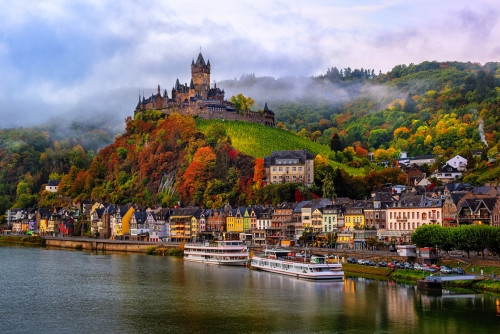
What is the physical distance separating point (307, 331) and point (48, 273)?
38.6 metres

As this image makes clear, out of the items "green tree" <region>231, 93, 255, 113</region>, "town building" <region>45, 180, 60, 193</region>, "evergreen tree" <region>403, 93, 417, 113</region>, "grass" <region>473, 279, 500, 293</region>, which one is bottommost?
"grass" <region>473, 279, 500, 293</region>

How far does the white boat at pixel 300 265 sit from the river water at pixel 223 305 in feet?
3.91

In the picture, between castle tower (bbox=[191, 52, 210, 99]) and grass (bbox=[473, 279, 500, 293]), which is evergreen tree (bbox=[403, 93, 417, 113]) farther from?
grass (bbox=[473, 279, 500, 293])

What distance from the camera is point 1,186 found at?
178750 millimetres

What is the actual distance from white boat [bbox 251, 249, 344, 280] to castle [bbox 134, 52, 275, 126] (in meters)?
73.3

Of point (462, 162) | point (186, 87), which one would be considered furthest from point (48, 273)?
A: point (186, 87)

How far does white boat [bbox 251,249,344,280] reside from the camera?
217ft

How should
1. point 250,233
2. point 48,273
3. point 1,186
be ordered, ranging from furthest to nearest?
point 1,186 < point 250,233 < point 48,273

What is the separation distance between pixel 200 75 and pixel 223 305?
11320 centimetres

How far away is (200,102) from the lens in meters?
151

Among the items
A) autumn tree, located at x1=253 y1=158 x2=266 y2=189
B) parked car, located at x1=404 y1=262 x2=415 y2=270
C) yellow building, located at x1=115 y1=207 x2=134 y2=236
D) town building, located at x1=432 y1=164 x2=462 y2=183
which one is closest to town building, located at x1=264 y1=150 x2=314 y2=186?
autumn tree, located at x1=253 y1=158 x2=266 y2=189

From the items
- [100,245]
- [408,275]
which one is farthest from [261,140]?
[408,275]

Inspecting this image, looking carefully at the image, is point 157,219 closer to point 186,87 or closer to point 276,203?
point 276,203

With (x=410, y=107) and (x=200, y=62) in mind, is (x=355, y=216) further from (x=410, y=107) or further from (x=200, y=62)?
(x=410, y=107)
